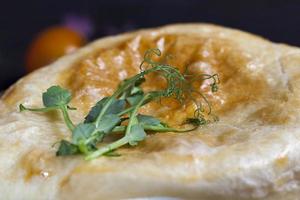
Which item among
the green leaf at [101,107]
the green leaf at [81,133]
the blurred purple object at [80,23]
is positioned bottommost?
the green leaf at [81,133]

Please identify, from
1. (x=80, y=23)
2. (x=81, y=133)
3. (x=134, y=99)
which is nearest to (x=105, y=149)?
(x=81, y=133)

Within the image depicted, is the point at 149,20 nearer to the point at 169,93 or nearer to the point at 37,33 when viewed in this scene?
the point at 37,33

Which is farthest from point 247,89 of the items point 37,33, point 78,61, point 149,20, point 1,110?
point 37,33

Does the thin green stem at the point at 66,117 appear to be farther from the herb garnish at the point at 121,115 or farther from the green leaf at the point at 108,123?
the green leaf at the point at 108,123

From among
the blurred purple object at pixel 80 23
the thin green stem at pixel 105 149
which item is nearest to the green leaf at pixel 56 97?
the thin green stem at pixel 105 149

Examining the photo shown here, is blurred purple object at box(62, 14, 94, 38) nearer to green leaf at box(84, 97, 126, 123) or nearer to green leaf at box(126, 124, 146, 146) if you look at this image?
green leaf at box(84, 97, 126, 123)

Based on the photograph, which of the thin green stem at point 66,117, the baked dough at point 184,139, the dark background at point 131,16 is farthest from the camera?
the dark background at point 131,16

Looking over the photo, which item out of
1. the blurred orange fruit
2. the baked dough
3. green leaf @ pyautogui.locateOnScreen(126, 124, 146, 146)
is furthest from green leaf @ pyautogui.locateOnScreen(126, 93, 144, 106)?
the blurred orange fruit
